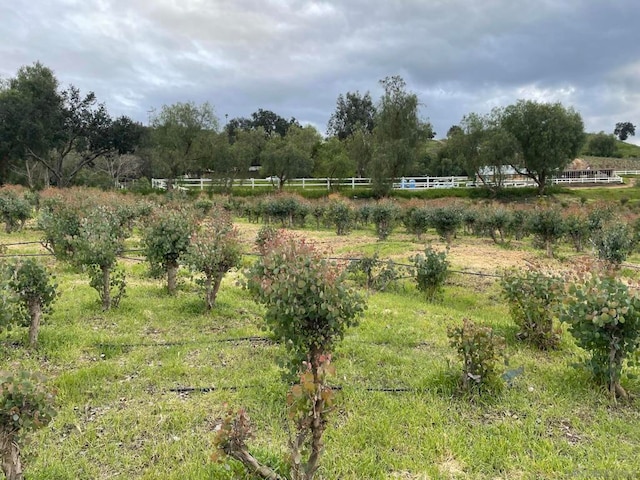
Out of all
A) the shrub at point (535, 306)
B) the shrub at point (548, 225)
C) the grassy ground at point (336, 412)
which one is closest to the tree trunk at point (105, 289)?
the grassy ground at point (336, 412)

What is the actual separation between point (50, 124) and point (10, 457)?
37665mm

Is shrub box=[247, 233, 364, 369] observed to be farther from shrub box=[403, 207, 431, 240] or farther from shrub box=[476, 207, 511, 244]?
shrub box=[476, 207, 511, 244]

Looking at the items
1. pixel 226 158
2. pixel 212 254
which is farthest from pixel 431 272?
pixel 226 158

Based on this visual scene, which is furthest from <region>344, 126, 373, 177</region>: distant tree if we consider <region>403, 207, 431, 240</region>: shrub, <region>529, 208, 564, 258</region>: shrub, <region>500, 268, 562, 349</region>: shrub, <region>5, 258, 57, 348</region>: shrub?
<region>5, 258, 57, 348</region>: shrub

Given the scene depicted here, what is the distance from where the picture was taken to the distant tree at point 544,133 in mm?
32812

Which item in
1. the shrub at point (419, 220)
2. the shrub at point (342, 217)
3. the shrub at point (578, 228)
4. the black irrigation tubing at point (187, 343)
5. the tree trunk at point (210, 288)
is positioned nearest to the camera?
the black irrigation tubing at point (187, 343)

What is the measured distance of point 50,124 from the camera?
33.8 m

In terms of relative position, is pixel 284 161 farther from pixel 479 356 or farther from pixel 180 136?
pixel 479 356

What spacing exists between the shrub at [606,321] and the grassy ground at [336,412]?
264 millimetres

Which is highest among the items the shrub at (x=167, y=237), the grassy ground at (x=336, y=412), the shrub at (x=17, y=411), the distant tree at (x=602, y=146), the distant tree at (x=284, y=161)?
the distant tree at (x=602, y=146)

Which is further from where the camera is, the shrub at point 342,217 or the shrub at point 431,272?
Answer: the shrub at point 342,217

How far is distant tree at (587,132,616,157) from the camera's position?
72875 millimetres

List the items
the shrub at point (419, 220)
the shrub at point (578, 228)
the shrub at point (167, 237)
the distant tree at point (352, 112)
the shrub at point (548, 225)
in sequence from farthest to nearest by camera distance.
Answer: the distant tree at point (352, 112)
the shrub at point (419, 220)
the shrub at point (578, 228)
the shrub at point (548, 225)
the shrub at point (167, 237)

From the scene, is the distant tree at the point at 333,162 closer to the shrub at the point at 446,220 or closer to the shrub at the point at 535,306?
the shrub at the point at 446,220
